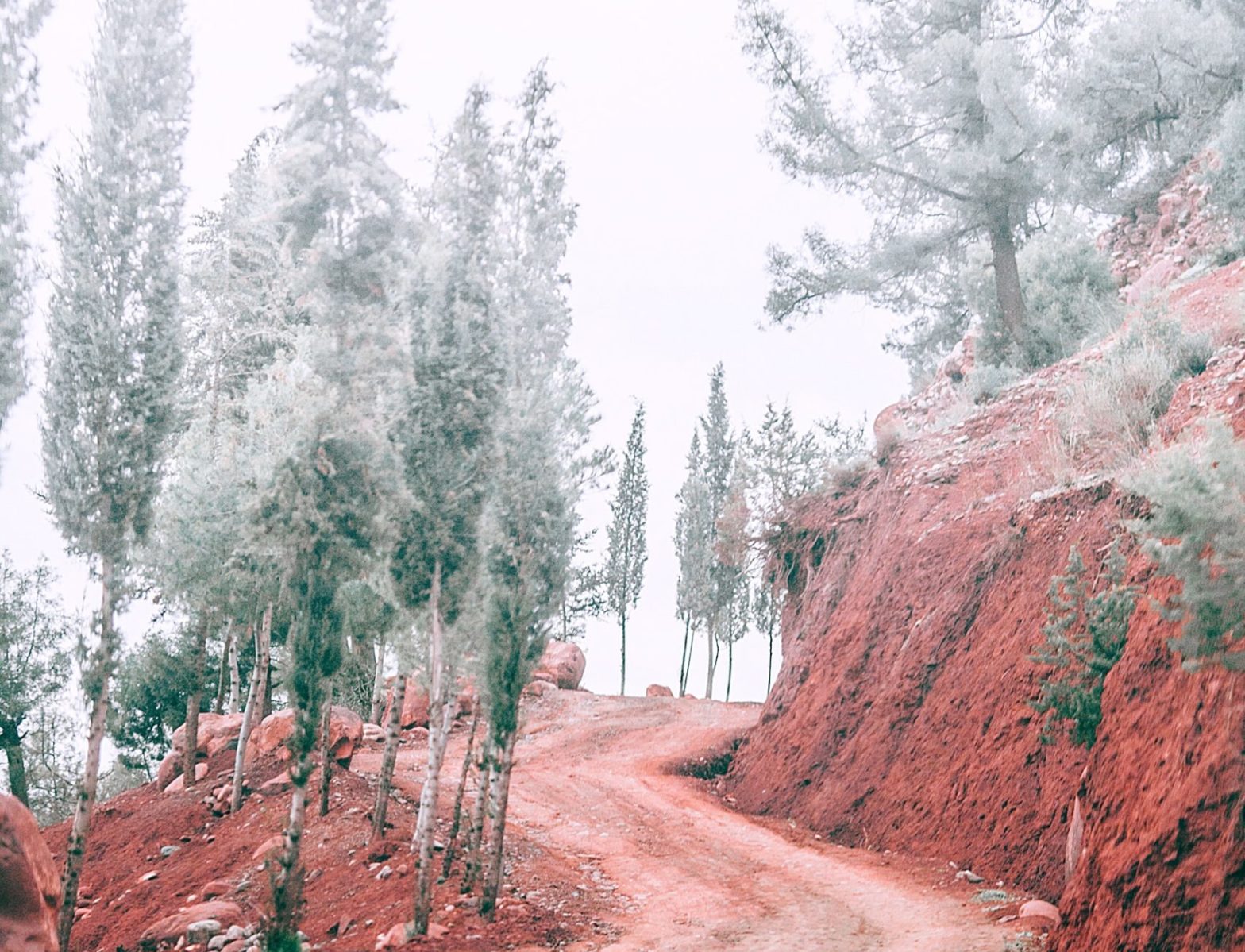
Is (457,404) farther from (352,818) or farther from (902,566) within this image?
(902,566)

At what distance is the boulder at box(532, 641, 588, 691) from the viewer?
121 ft

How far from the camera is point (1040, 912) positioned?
30.5ft

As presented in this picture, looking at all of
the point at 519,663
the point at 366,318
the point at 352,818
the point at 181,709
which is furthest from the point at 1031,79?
the point at 181,709

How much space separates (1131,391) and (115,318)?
14556 millimetres

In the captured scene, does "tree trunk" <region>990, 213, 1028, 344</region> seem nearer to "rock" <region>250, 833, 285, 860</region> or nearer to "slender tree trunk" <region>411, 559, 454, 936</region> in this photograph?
"slender tree trunk" <region>411, 559, 454, 936</region>

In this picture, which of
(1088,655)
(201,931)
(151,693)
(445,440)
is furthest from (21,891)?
(151,693)

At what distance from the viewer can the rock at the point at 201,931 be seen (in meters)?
11.4

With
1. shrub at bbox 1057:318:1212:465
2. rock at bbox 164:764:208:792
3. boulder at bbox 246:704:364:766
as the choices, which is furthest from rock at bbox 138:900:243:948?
shrub at bbox 1057:318:1212:465

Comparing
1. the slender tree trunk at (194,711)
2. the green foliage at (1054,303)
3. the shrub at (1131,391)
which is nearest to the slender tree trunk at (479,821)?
the shrub at (1131,391)

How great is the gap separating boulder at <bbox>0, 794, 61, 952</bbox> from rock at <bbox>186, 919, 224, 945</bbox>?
283cm

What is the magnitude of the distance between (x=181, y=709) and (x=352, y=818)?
16176 millimetres

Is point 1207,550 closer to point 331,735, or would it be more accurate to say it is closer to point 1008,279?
point 331,735

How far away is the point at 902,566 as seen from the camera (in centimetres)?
1717

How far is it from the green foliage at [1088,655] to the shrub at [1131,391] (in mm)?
3558
